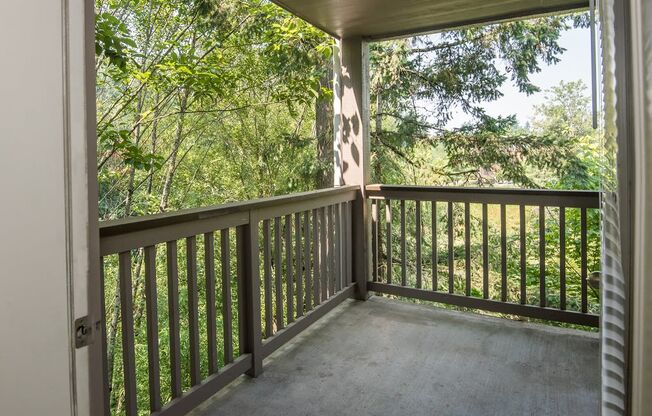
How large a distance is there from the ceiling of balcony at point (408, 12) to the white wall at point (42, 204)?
108 inches

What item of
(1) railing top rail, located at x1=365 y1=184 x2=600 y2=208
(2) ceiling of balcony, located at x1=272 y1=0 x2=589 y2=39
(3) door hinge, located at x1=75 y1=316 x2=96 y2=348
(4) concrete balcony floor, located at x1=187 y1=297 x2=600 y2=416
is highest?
(2) ceiling of balcony, located at x1=272 y1=0 x2=589 y2=39

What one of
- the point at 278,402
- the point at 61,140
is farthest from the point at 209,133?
the point at 61,140

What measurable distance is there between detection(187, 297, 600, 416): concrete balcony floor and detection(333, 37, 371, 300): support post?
72cm

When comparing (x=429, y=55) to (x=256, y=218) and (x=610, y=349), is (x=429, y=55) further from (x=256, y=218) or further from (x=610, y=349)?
(x=610, y=349)

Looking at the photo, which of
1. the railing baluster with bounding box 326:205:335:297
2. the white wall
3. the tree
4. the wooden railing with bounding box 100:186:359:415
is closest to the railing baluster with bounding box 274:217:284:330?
the wooden railing with bounding box 100:186:359:415

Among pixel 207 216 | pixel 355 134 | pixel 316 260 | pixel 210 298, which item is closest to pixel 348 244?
pixel 316 260

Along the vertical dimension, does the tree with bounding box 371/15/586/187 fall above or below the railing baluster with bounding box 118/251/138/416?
above

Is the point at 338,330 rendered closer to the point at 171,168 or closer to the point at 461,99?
the point at 461,99

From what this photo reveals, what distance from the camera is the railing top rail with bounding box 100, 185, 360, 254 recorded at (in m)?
1.85

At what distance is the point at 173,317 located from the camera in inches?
87.1

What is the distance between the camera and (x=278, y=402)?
2.41 metres

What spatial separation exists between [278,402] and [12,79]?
2.20 meters

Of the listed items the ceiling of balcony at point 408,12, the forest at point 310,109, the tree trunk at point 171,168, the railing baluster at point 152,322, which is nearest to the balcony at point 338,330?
the railing baluster at point 152,322

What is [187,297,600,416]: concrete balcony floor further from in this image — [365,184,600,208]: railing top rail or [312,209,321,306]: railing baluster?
[365,184,600,208]: railing top rail
